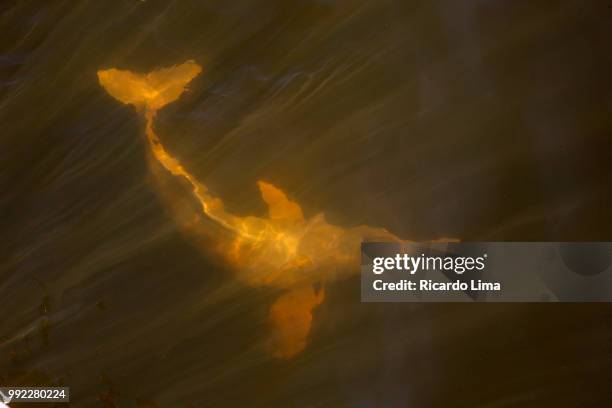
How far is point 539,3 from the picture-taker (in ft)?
4.91

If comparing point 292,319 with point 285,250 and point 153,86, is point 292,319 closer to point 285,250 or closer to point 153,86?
point 285,250

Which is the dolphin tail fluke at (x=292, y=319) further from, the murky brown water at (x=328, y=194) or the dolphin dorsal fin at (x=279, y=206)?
the dolphin dorsal fin at (x=279, y=206)

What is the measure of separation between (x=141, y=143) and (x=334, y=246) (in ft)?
2.32

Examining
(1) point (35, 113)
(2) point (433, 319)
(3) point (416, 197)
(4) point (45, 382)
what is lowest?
(4) point (45, 382)

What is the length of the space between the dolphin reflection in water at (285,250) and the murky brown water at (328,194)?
0.09ft

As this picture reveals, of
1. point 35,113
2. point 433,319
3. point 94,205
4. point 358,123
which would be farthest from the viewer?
point 35,113

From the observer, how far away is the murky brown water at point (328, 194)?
1.44 metres

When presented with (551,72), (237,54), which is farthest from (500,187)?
(237,54)

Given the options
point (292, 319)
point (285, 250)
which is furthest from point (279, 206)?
point (292, 319)

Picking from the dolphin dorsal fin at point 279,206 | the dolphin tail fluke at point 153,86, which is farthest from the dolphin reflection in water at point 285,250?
the dolphin tail fluke at point 153,86

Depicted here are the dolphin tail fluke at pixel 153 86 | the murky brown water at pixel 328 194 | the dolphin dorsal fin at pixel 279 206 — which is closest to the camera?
the murky brown water at pixel 328 194

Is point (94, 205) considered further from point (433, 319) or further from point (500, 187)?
point (500, 187)

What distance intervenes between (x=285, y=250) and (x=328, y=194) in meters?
0.20

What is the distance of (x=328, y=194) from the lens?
1540mm
